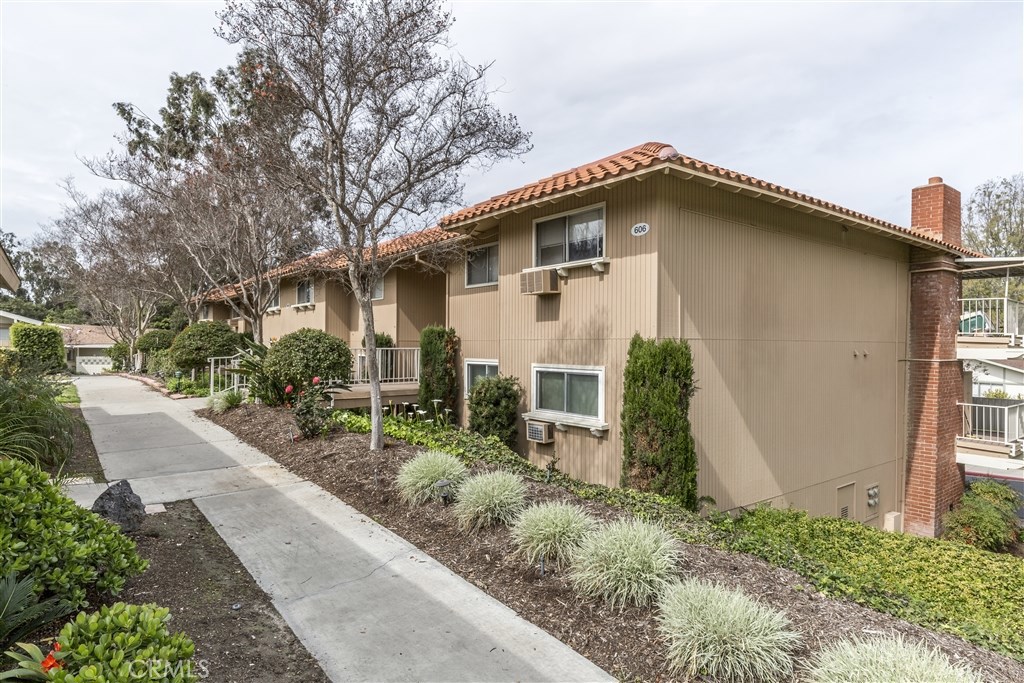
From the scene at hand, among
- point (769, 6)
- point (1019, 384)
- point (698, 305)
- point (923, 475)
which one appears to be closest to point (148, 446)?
point (698, 305)

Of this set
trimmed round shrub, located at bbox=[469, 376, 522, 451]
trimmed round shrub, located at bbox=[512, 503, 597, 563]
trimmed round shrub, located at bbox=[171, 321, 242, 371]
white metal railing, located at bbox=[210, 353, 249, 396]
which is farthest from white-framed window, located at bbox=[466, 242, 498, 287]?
trimmed round shrub, located at bbox=[171, 321, 242, 371]

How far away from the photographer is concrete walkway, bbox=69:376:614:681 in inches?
139

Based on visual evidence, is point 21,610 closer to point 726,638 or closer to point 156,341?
point 726,638

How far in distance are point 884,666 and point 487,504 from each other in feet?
11.5

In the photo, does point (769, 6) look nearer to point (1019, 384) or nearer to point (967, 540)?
point (967, 540)

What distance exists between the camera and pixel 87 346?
42.7 metres

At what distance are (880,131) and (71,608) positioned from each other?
15.1m

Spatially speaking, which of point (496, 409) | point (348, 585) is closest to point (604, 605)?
point (348, 585)

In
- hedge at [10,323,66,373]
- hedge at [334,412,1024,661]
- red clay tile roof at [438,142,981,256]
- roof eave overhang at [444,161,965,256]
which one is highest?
red clay tile roof at [438,142,981,256]

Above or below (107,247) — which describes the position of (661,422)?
below

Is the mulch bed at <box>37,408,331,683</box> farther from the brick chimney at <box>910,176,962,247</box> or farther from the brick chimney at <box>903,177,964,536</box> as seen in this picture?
Result: the brick chimney at <box>910,176,962,247</box>

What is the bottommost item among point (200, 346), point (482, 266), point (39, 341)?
point (200, 346)

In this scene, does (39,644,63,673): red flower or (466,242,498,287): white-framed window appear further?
(466,242,498,287): white-framed window

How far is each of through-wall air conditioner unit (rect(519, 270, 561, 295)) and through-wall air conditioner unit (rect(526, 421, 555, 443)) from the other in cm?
236
